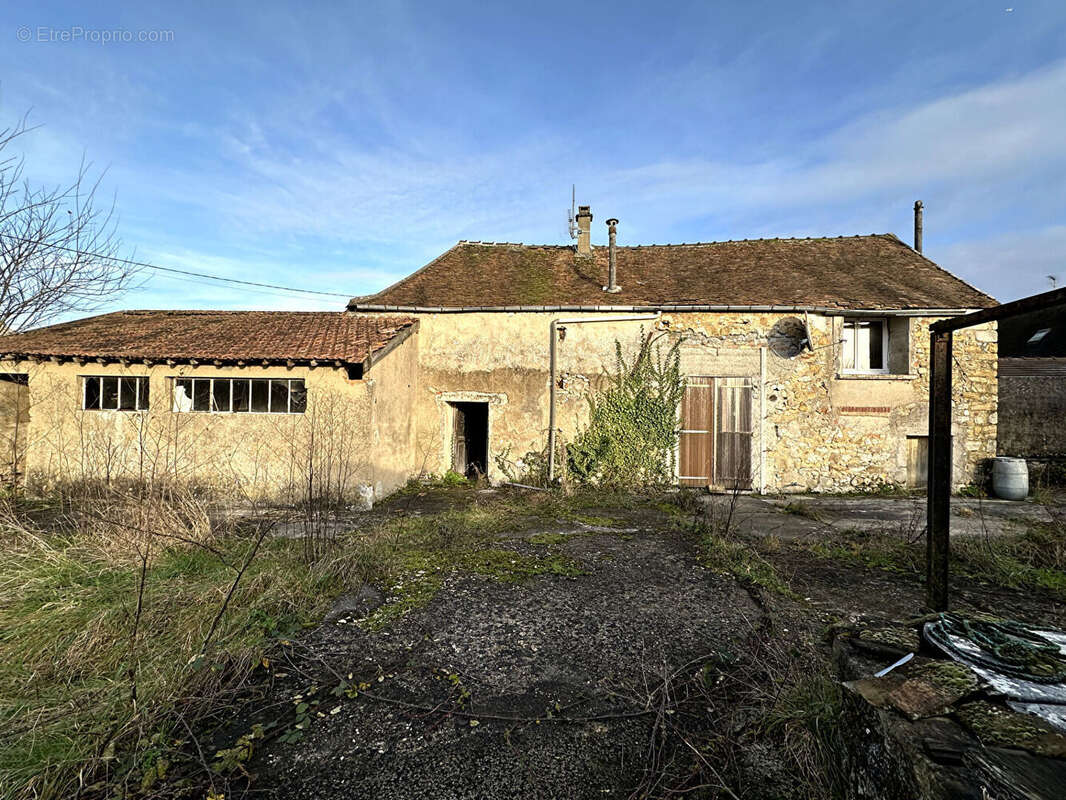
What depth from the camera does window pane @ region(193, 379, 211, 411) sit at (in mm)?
8898

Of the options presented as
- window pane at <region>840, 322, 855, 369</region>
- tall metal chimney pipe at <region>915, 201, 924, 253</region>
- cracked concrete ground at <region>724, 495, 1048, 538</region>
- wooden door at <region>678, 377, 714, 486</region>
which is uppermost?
tall metal chimney pipe at <region>915, 201, 924, 253</region>

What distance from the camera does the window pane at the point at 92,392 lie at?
29.5 ft

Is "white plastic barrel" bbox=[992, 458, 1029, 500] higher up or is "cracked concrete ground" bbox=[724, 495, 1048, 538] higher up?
"white plastic barrel" bbox=[992, 458, 1029, 500]

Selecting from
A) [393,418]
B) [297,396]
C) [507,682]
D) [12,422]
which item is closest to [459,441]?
[393,418]

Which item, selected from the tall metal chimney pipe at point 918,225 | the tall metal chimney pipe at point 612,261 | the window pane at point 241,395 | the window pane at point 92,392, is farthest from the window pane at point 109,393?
the tall metal chimney pipe at point 918,225

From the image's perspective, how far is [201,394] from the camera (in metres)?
8.92

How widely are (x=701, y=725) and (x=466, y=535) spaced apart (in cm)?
437

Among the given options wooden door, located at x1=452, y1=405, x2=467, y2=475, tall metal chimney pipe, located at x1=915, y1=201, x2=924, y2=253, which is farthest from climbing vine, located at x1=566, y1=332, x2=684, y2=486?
tall metal chimney pipe, located at x1=915, y1=201, x2=924, y2=253

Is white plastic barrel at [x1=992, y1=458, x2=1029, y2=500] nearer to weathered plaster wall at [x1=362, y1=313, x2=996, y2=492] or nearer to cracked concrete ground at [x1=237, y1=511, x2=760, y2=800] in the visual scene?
weathered plaster wall at [x1=362, y1=313, x2=996, y2=492]

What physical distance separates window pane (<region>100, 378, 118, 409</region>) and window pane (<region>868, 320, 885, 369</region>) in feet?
49.1

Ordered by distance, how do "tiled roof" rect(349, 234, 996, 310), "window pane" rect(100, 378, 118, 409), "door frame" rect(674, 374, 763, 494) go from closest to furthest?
"window pane" rect(100, 378, 118, 409), "door frame" rect(674, 374, 763, 494), "tiled roof" rect(349, 234, 996, 310)

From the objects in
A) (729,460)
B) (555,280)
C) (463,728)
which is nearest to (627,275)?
(555,280)

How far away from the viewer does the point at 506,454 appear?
1105 centimetres

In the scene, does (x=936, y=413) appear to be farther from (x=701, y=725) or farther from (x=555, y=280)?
(x=555, y=280)
